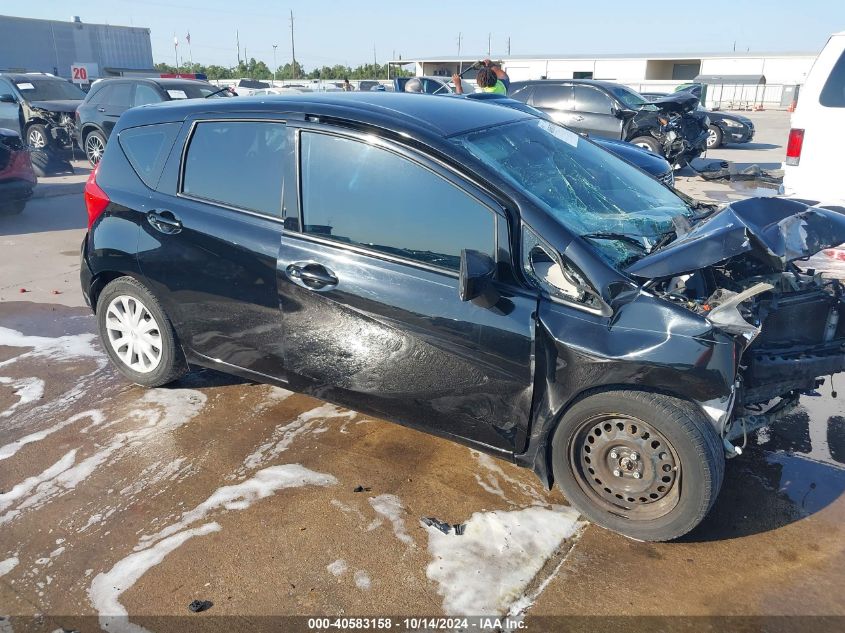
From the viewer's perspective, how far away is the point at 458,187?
10.1ft

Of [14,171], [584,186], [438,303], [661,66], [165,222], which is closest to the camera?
[438,303]

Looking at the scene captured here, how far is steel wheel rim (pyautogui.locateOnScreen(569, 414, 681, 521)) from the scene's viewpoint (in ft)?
9.40

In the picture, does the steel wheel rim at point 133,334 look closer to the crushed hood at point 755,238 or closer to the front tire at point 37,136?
the crushed hood at point 755,238

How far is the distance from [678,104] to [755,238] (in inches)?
450

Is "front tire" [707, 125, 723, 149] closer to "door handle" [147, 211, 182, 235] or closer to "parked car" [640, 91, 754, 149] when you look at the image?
"parked car" [640, 91, 754, 149]

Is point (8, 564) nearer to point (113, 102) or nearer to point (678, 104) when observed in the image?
point (113, 102)

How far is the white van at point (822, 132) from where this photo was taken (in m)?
6.11

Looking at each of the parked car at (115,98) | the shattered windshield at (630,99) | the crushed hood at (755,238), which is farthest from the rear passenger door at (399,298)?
the shattered windshield at (630,99)

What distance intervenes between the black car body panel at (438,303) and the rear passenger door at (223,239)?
0.04 feet

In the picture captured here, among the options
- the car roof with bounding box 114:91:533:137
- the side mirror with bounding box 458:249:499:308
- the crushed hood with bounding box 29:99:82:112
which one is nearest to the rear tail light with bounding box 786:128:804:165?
the car roof with bounding box 114:91:533:137

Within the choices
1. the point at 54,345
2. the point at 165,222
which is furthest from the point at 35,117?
the point at 165,222

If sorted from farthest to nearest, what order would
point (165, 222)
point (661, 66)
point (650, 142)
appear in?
point (661, 66) → point (650, 142) → point (165, 222)

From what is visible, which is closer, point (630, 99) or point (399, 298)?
point (399, 298)

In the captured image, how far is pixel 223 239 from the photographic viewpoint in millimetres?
3660
